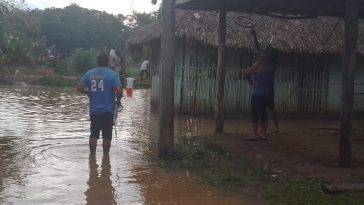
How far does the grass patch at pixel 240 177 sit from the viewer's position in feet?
18.6

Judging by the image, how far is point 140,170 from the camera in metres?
7.14

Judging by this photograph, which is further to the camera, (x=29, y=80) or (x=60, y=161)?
(x=29, y=80)

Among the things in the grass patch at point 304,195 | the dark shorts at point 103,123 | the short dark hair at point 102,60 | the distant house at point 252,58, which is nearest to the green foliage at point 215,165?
the grass patch at point 304,195

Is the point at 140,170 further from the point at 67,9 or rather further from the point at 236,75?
the point at 67,9

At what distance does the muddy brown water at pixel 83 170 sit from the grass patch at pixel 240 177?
25 centimetres

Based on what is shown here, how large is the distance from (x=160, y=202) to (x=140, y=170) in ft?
5.08

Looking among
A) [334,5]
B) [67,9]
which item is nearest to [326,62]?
[334,5]

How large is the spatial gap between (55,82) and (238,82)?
14016 mm

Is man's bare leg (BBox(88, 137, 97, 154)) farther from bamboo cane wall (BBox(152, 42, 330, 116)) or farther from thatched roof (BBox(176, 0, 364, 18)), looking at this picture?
bamboo cane wall (BBox(152, 42, 330, 116))

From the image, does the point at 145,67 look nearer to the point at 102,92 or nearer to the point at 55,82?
the point at 55,82

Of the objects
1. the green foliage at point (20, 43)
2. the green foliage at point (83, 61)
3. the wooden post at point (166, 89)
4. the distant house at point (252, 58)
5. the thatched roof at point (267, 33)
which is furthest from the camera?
the green foliage at point (83, 61)

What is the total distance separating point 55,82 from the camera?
26.1 m

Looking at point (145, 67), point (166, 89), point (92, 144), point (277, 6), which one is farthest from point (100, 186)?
point (145, 67)

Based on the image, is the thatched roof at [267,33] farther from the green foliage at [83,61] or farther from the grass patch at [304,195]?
the green foliage at [83,61]
